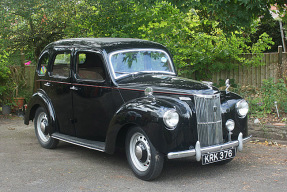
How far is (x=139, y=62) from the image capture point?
6539 mm

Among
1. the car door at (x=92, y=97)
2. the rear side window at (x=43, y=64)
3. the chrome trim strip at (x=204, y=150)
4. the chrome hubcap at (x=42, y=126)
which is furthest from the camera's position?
the rear side window at (x=43, y=64)

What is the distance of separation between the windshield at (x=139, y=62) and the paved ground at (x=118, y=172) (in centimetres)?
155

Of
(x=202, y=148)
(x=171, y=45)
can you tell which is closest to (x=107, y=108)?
(x=202, y=148)

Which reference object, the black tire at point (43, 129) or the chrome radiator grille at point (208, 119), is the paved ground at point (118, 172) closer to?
the black tire at point (43, 129)

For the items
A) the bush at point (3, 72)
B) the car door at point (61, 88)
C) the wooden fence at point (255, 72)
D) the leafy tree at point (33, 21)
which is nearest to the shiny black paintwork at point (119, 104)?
the car door at point (61, 88)

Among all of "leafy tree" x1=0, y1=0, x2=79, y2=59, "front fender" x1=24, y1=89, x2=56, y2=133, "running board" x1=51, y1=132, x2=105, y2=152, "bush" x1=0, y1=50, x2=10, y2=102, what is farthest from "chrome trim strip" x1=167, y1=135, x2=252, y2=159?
"bush" x1=0, y1=50, x2=10, y2=102

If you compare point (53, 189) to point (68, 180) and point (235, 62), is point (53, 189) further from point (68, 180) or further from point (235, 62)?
point (235, 62)

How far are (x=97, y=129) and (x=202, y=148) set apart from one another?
194 cm

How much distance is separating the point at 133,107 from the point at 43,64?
3.19 m

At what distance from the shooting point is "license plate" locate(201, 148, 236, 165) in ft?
17.1

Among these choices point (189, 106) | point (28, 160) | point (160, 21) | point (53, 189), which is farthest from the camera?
point (160, 21)

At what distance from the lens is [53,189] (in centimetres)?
498

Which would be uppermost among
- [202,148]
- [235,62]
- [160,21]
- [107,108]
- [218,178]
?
[160,21]

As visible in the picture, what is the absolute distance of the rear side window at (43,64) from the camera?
7.69m
